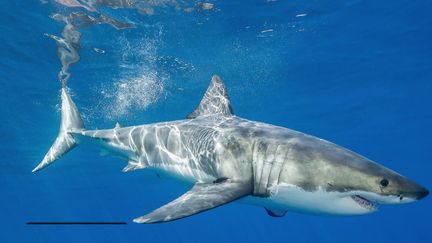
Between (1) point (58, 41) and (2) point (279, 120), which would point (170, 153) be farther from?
(2) point (279, 120)

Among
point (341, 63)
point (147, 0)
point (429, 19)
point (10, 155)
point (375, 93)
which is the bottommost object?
point (10, 155)

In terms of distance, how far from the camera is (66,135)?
9297mm

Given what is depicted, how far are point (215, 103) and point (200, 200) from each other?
317 centimetres

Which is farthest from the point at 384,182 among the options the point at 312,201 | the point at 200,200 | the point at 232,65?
the point at 232,65

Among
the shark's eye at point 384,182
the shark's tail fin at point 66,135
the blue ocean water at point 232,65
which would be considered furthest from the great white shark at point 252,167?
the blue ocean water at point 232,65

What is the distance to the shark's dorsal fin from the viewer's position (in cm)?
731

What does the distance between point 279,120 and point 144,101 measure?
10952 mm

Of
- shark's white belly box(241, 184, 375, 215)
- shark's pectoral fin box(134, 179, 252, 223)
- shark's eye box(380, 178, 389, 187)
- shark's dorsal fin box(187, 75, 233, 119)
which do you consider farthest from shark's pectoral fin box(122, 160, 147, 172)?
shark's eye box(380, 178, 389, 187)

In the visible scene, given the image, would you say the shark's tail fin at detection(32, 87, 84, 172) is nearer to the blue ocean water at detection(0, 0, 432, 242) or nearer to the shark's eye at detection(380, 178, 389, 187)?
the blue ocean water at detection(0, 0, 432, 242)

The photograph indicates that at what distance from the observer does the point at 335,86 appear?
21156mm

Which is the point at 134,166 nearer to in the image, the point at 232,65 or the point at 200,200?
the point at 200,200

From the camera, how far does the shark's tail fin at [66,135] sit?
9.15 metres

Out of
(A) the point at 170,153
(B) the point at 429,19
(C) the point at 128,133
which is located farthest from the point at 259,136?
(B) the point at 429,19

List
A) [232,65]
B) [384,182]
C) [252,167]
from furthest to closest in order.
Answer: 1. [232,65]
2. [252,167]
3. [384,182]
